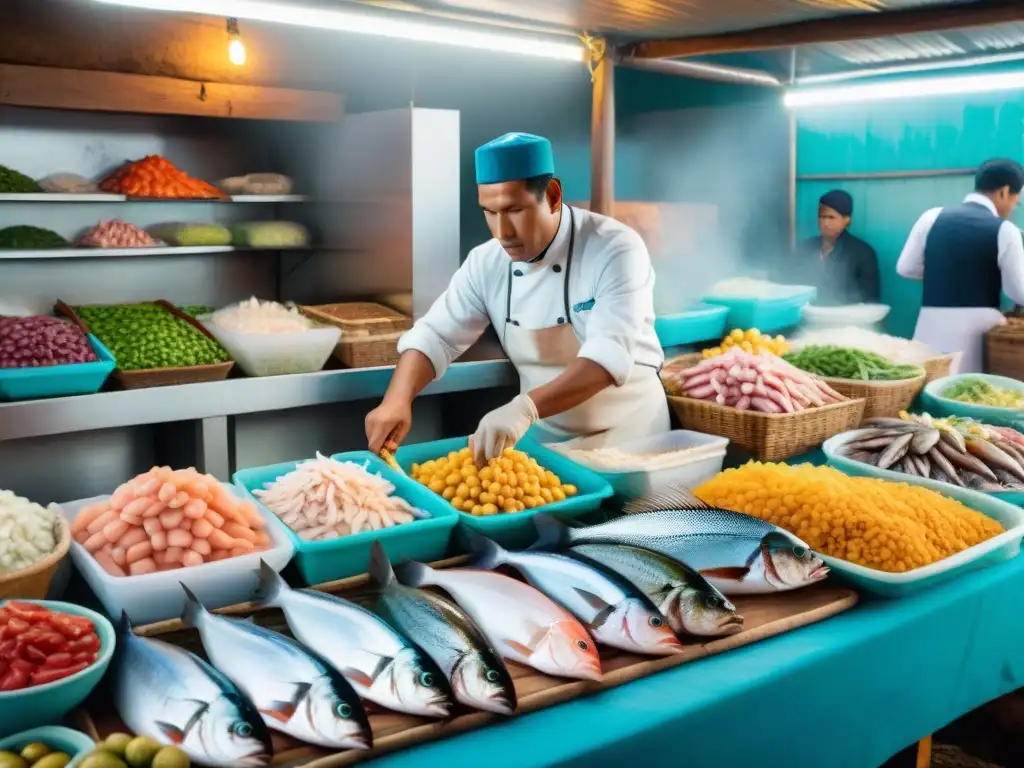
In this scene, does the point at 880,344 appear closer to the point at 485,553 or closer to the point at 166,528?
the point at 485,553

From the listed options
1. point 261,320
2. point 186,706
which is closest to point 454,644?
point 186,706

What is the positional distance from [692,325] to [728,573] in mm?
2886

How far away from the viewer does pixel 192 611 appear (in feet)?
5.42

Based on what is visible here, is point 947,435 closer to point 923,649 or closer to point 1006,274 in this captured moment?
point 923,649

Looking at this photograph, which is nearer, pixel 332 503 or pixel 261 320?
pixel 332 503

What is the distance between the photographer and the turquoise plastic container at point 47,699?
1354mm

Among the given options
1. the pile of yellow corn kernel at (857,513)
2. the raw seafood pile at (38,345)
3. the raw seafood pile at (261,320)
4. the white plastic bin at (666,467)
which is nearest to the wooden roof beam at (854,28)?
the white plastic bin at (666,467)

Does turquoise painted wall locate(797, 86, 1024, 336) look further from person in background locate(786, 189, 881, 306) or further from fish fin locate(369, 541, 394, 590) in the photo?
fish fin locate(369, 541, 394, 590)

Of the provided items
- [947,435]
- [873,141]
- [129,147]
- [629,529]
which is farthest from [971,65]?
[629,529]

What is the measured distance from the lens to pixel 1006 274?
5.55 meters

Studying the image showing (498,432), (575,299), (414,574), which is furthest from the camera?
(575,299)

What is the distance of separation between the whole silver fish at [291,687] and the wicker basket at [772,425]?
1875 mm

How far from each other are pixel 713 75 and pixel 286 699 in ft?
18.8

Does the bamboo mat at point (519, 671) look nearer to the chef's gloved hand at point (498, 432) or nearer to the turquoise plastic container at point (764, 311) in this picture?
the chef's gloved hand at point (498, 432)
